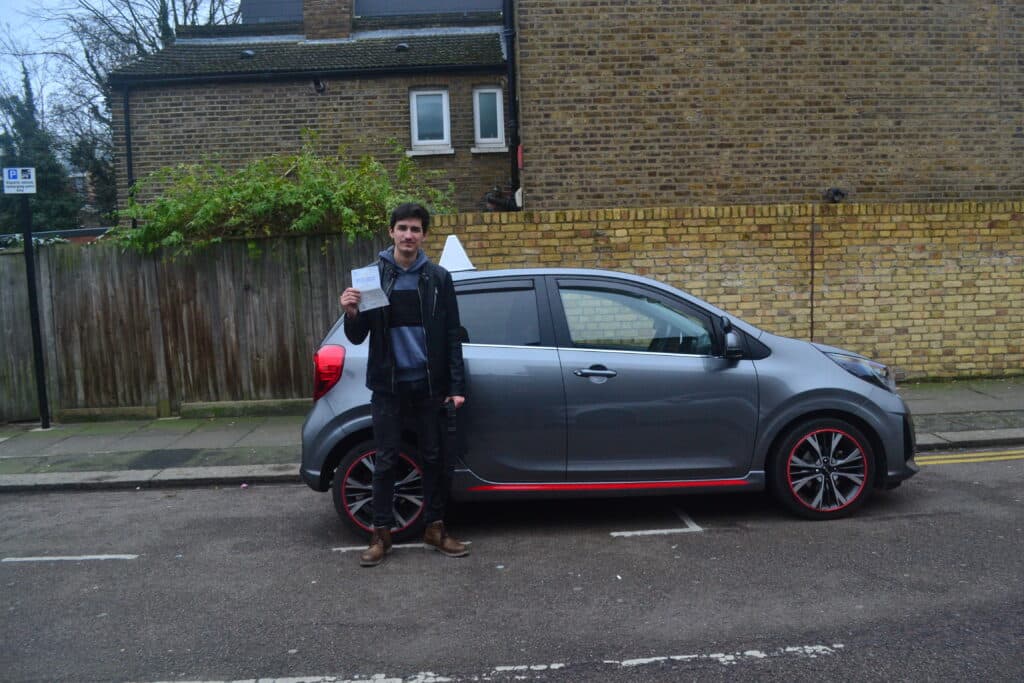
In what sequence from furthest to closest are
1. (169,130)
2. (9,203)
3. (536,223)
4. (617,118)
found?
(9,203)
(169,130)
(617,118)
(536,223)

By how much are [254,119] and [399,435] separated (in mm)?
12443

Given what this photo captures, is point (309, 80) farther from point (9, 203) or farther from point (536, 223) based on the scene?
point (9, 203)

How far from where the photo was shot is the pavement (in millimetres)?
7531

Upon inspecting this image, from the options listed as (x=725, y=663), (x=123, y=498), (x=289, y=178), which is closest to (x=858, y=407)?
(x=725, y=663)

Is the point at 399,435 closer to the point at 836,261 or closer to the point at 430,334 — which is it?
the point at 430,334

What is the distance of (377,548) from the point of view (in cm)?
509

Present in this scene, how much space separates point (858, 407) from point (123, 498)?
5746mm

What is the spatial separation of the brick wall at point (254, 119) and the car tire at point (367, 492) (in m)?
11.3

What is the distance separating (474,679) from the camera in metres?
3.56

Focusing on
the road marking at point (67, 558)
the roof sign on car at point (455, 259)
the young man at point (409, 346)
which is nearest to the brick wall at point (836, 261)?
the roof sign on car at point (455, 259)

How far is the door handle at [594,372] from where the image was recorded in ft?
17.5

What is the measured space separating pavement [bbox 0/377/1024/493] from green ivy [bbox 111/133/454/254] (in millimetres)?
2117

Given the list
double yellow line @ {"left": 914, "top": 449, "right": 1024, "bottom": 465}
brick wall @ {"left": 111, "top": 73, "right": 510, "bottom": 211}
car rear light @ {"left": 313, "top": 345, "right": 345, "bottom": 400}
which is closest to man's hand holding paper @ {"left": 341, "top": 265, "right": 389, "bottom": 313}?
car rear light @ {"left": 313, "top": 345, "right": 345, "bottom": 400}

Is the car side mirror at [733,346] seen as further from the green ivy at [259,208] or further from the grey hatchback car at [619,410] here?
the green ivy at [259,208]
